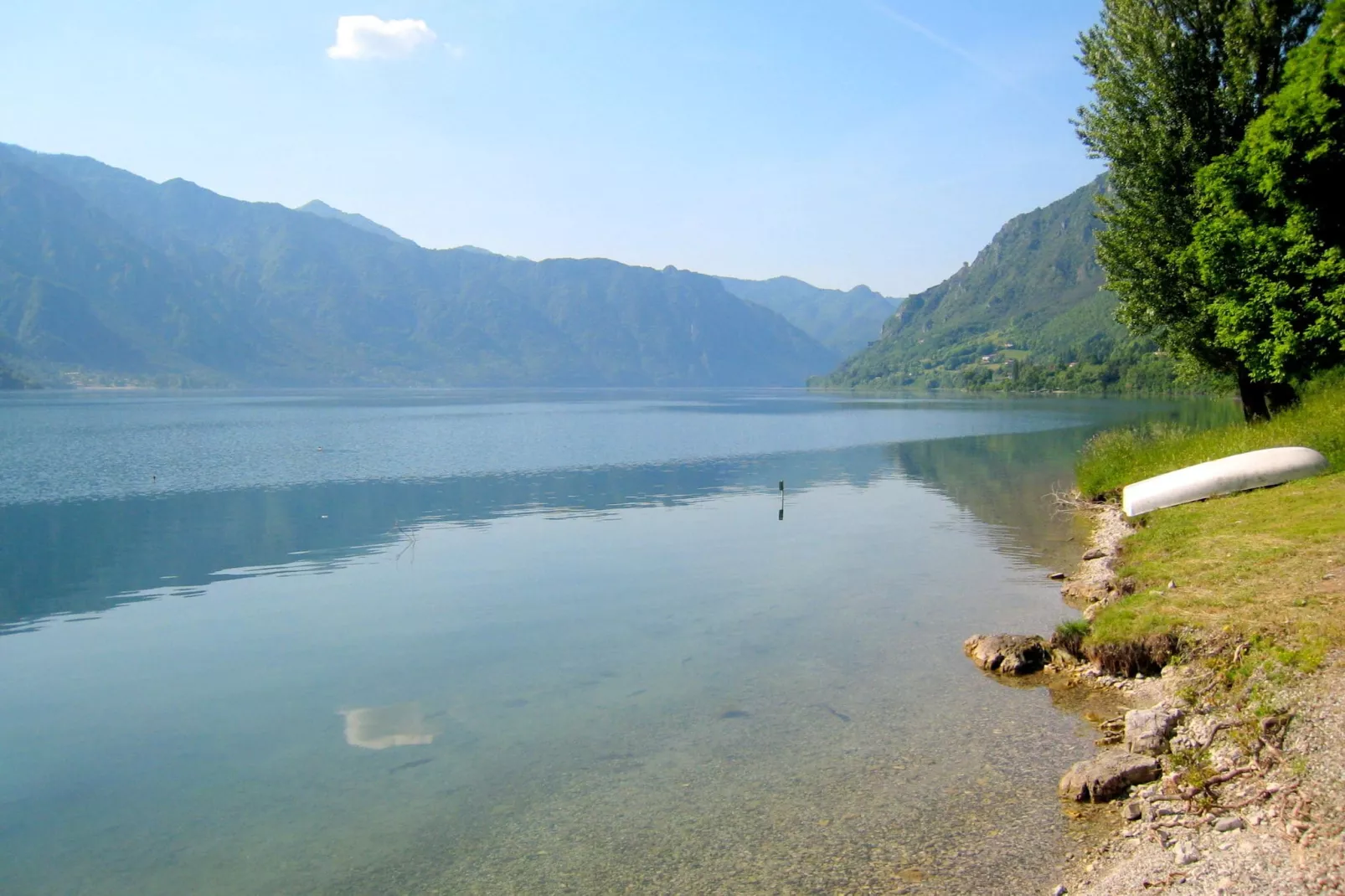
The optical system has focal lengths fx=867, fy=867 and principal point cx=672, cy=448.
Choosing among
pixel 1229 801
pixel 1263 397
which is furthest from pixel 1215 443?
pixel 1229 801

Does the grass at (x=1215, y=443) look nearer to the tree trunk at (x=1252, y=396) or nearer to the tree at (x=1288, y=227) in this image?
the tree trunk at (x=1252, y=396)

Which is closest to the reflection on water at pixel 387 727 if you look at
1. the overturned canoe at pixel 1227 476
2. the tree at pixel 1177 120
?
the overturned canoe at pixel 1227 476

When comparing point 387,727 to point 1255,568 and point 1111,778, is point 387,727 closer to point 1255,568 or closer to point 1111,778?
point 1111,778

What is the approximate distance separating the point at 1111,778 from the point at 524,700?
32.9 feet

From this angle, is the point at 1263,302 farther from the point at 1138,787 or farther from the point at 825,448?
the point at 825,448

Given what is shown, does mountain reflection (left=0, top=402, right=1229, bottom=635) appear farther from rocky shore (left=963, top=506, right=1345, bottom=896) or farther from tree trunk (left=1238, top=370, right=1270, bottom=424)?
rocky shore (left=963, top=506, right=1345, bottom=896)

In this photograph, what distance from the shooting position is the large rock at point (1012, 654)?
1659 centimetres

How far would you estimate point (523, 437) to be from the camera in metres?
86.2

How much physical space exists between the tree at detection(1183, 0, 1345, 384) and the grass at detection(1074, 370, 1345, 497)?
1750mm

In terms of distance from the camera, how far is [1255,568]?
1650cm

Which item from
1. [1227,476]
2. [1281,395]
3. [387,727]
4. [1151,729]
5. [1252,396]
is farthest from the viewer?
[1252,396]

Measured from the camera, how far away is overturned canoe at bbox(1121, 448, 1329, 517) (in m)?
25.0

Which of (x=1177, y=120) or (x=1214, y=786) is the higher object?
(x=1177, y=120)

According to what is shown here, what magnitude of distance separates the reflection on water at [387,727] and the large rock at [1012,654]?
10.6m
